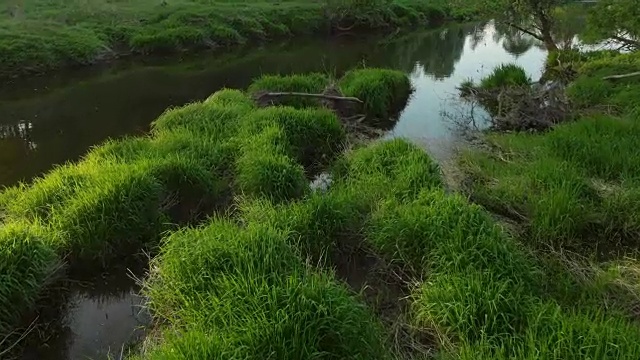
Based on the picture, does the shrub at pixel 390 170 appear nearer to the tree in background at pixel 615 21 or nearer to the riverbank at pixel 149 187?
the riverbank at pixel 149 187

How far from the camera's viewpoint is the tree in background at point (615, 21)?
13383 mm

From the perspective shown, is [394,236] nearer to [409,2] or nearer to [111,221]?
[111,221]

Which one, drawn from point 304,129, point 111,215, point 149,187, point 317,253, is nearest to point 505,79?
point 304,129

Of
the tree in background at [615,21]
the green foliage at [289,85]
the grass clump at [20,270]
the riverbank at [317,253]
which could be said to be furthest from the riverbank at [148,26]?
the tree in background at [615,21]

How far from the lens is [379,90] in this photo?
16500 mm

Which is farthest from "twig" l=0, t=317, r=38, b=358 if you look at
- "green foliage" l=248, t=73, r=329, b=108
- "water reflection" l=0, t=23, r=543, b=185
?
"green foliage" l=248, t=73, r=329, b=108

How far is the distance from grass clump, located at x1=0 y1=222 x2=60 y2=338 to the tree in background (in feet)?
44.0

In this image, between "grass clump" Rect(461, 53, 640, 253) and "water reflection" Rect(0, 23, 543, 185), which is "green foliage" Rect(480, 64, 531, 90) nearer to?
"water reflection" Rect(0, 23, 543, 185)

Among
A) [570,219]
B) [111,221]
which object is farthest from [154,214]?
[570,219]

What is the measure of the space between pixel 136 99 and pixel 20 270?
12474mm

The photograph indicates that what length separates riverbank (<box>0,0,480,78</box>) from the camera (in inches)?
845

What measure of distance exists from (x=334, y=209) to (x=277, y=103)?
7.43 m

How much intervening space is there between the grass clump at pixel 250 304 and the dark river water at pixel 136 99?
Answer: 113 cm

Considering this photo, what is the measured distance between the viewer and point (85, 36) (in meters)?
23.5
